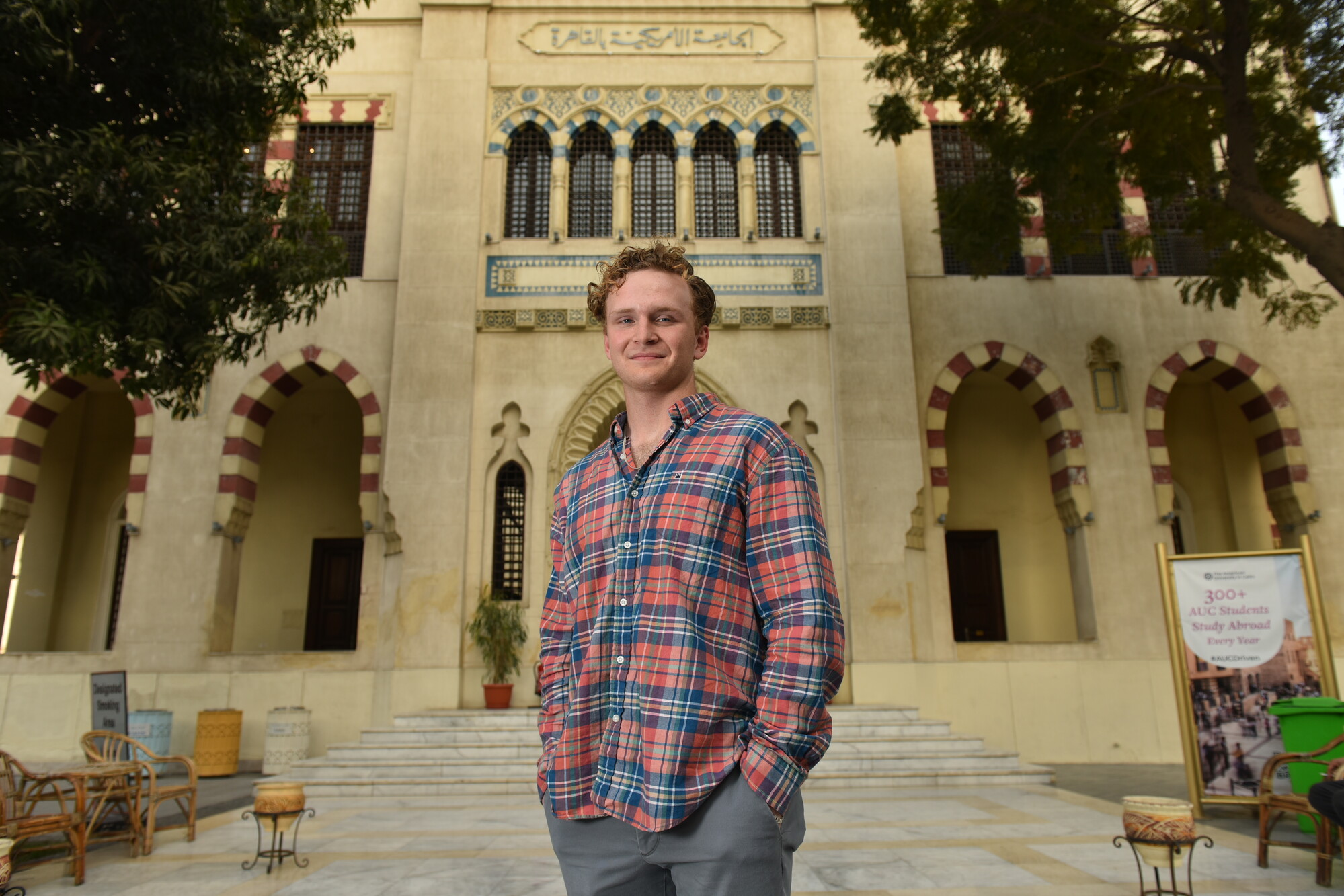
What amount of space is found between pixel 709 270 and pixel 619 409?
2.32 metres

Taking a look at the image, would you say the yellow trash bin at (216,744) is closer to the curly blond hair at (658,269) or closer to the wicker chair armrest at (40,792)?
the wicker chair armrest at (40,792)

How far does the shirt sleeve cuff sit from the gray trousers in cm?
2

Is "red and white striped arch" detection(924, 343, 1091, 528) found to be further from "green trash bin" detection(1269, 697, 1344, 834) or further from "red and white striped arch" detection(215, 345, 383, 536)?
"red and white striped arch" detection(215, 345, 383, 536)

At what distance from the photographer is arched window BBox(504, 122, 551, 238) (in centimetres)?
1266

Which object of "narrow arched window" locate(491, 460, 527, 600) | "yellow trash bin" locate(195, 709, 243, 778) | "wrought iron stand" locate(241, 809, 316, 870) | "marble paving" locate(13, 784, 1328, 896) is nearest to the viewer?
"marble paving" locate(13, 784, 1328, 896)

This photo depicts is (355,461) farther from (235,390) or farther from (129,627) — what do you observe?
(129,627)

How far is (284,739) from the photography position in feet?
33.9

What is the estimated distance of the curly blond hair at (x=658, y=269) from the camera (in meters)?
1.88

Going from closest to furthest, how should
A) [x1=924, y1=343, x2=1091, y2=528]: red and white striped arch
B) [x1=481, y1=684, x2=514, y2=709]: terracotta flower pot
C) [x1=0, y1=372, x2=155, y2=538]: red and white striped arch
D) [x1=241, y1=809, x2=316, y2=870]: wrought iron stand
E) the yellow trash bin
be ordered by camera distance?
[x1=241, y1=809, x2=316, y2=870]: wrought iron stand
the yellow trash bin
[x1=481, y1=684, x2=514, y2=709]: terracotta flower pot
[x1=0, y1=372, x2=155, y2=538]: red and white striped arch
[x1=924, y1=343, x2=1091, y2=528]: red and white striped arch

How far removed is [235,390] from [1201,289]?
1201 centimetres

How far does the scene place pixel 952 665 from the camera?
37.0 feet

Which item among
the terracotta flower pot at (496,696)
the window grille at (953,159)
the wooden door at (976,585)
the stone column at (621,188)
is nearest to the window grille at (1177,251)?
the window grille at (953,159)

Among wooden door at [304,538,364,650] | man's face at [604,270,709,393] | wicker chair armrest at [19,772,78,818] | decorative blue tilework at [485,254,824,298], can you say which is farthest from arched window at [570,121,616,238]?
man's face at [604,270,709,393]

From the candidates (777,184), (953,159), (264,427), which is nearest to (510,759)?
(264,427)
